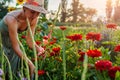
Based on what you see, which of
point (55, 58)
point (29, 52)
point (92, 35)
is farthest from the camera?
point (29, 52)

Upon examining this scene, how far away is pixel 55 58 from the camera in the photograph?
11.6 ft

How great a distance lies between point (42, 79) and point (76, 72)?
552 millimetres

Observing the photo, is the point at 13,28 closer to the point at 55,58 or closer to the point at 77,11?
the point at 55,58

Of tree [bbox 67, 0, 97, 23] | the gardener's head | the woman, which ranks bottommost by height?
tree [bbox 67, 0, 97, 23]

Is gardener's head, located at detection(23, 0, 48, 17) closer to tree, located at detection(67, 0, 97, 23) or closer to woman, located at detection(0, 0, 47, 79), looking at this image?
woman, located at detection(0, 0, 47, 79)

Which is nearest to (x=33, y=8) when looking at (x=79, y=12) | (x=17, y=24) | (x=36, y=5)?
(x=36, y=5)

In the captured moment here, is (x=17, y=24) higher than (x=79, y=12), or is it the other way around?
(x=17, y=24)

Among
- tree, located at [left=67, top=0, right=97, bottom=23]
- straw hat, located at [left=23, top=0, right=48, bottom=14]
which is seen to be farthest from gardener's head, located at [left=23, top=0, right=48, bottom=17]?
tree, located at [left=67, top=0, right=97, bottom=23]

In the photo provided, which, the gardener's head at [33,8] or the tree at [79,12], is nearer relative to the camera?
the gardener's head at [33,8]

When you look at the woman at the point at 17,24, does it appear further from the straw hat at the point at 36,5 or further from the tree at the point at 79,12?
the tree at the point at 79,12

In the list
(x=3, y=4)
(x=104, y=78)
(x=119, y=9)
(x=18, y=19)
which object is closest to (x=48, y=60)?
(x=18, y=19)

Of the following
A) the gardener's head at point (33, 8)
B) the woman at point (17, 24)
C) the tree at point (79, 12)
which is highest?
the gardener's head at point (33, 8)

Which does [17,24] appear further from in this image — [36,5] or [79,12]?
[79,12]

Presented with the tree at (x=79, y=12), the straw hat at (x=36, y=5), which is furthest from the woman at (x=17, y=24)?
the tree at (x=79, y=12)
